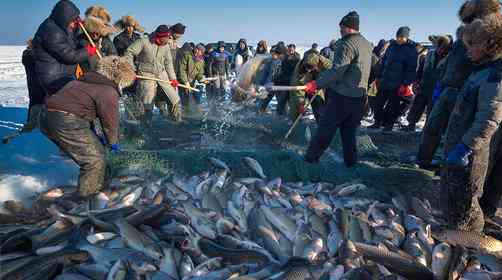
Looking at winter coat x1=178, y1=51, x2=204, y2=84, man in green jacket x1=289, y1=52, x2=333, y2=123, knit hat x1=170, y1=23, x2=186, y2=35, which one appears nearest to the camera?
man in green jacket x1=289, y1=52, x2=333, y2=123

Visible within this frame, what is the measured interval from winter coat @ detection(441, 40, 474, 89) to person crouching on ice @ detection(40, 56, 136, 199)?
395cm

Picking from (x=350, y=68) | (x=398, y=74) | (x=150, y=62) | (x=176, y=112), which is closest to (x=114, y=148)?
(x=150, y=62)

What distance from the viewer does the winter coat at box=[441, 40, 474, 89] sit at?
4.52 meters

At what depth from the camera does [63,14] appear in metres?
4.81

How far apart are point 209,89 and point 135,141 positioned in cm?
686

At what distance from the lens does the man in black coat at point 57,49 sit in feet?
15.7

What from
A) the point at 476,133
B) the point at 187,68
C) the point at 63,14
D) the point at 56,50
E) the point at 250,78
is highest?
the point at 63,14

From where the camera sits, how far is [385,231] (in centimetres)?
371

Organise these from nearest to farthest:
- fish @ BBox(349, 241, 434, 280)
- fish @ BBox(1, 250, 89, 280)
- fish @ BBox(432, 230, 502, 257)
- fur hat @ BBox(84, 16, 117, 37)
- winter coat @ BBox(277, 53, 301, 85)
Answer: fish @ BBox(1, 250, 89, 280) → fish @ BBox(349, 241, 434, 280) → fish @ BBox(432, 230, 502, 257) → fur hat @ BBox(84, 16, 117, 37) → winter coat @ BBox(277, 53, 301, 85)

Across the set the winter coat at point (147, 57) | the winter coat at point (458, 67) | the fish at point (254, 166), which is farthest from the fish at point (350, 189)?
the winter coat at point (147, 57)

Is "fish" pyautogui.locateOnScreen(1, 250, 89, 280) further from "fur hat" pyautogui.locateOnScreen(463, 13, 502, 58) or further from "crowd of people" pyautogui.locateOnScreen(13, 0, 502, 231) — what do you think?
"fur hat" pyautogui.locateOnScreen(463, 13, 502, 58)

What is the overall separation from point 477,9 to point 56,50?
17.8 ft

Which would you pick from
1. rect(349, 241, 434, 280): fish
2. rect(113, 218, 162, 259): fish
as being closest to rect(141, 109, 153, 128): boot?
rect(113, 218, 162, 259): fish

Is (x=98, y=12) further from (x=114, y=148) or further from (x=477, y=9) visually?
(x=477, y=9)
